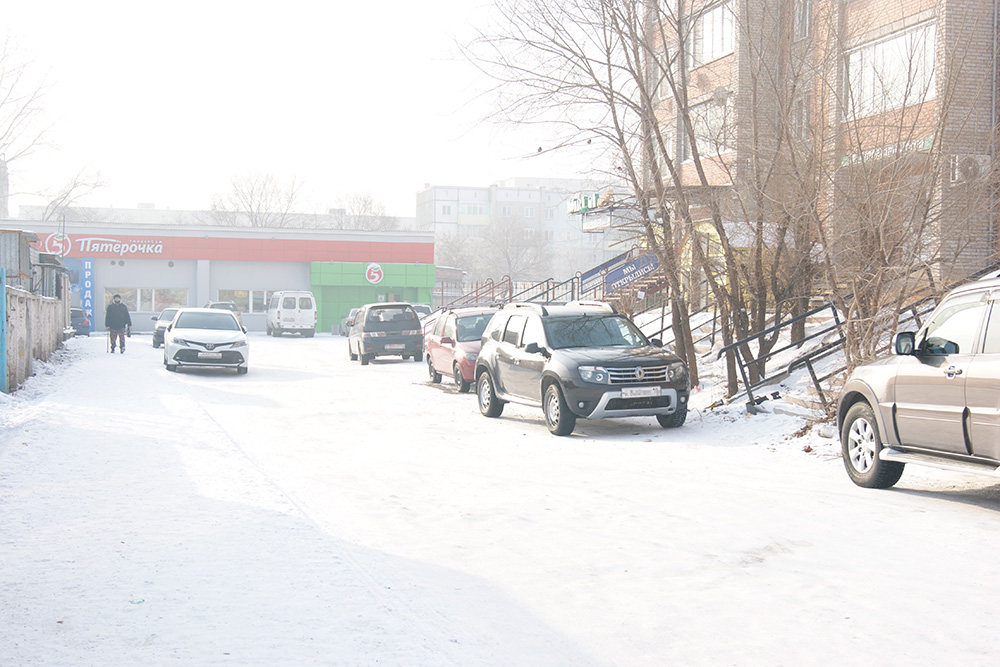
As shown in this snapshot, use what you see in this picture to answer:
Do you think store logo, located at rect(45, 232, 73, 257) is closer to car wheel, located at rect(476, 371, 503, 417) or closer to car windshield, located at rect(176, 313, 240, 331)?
car windshield, located at rect(176, 313, 240, 331)

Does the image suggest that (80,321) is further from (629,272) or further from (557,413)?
(557,413)

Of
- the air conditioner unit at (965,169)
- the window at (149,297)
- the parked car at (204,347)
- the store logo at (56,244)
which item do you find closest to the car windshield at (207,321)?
the parked car at (204,347)

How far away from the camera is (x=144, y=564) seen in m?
6.01

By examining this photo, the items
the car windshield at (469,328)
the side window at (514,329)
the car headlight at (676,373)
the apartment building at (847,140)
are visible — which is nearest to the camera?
the apartment building at (847,140)

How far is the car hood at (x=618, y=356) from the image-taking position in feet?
42.0

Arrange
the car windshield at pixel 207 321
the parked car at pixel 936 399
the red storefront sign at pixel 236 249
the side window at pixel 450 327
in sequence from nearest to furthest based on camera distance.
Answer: the parked car at pixel 936 399, the side window at pixel 450 327, the car windshield at pixel 207 321, the red storefront sign at pixel 236 249

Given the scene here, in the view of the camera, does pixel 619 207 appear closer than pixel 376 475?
No

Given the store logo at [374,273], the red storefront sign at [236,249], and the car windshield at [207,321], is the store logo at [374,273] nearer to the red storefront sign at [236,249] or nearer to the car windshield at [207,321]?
the red storefront sign at [236,249]

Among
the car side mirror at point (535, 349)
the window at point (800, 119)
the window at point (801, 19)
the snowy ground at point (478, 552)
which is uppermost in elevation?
the window at point (801, 19)

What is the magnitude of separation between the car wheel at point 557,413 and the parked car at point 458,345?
5775mm

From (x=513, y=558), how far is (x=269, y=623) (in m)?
1.91

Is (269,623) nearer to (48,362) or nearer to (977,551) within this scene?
(977,551)

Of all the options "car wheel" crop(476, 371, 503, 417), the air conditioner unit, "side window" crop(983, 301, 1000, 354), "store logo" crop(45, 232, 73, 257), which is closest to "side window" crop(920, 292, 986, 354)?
"side window" crop(983, 301, 1000, 354)

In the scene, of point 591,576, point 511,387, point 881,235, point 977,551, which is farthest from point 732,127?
point 591,576
